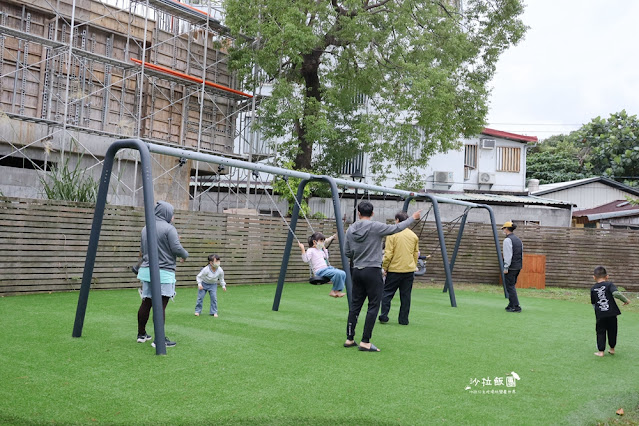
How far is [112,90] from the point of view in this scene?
67.2ft

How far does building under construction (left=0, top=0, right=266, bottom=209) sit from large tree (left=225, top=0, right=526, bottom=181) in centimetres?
195

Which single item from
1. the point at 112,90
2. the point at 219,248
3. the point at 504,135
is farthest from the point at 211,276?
the point at 504,135

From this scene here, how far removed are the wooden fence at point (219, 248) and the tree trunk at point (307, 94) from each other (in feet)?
13.8

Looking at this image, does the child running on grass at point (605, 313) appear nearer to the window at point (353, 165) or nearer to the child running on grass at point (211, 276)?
the child running on grass at point (211, 276)

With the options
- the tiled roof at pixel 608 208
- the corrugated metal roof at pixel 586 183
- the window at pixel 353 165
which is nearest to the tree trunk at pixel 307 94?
the window at pixel 353 165

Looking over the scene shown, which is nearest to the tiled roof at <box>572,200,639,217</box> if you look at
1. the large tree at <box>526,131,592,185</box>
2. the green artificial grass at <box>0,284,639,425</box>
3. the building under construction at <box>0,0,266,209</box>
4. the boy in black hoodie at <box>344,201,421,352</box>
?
the large tree at <box>526,131,592,185</box>

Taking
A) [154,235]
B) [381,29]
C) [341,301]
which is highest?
[381,29]

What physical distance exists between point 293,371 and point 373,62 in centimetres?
1648

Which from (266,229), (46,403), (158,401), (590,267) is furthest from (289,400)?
(590,267)

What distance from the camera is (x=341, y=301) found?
13.3 m

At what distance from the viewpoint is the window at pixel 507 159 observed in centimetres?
3180

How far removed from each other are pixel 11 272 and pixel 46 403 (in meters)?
7.38

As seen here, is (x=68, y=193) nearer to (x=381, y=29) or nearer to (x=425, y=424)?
(x=425, y=424)

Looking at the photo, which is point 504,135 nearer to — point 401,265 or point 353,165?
point 353,165
